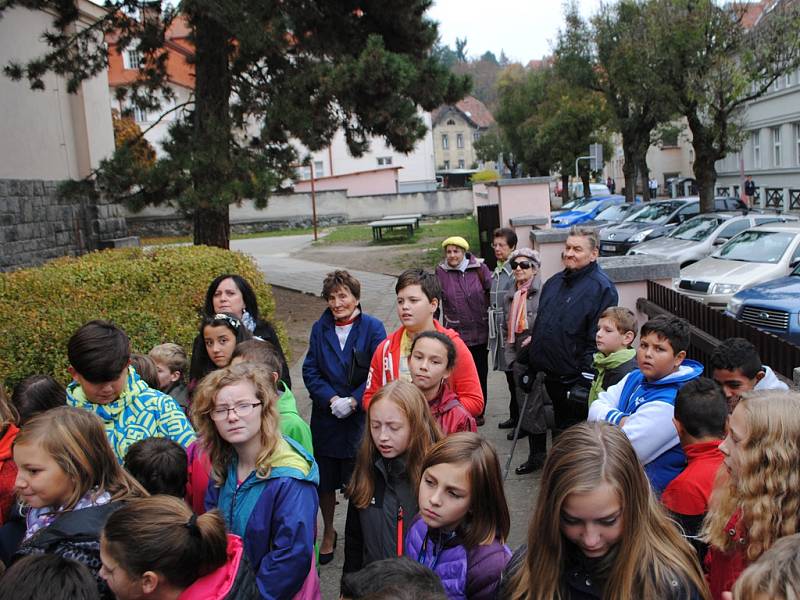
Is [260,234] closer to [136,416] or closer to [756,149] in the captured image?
[756,149]

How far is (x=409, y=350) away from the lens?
14.4 feet

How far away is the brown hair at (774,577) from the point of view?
5.58 feet

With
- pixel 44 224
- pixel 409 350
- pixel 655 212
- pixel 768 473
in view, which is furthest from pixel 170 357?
pixel 655 212

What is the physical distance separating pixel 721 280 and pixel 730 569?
1063 cm

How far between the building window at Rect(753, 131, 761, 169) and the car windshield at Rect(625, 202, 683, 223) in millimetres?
18785

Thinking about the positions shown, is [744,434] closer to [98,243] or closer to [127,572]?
[127,572]

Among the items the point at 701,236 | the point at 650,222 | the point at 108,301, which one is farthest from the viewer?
the point at 650,222

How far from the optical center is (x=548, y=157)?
44156 millimetres

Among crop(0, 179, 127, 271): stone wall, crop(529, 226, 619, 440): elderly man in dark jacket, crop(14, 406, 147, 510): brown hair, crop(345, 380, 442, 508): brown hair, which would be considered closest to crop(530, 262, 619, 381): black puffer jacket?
crop(529, 226, 619, 440): elderly man in dark jacket

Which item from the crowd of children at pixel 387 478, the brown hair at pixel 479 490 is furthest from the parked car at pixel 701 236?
the brown hair at pixel 479 490

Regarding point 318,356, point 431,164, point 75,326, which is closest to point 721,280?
point 318,356

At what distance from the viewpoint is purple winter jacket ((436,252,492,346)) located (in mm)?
6918

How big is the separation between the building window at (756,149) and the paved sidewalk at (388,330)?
84.0 feet

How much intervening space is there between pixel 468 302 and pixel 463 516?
4.40 m
